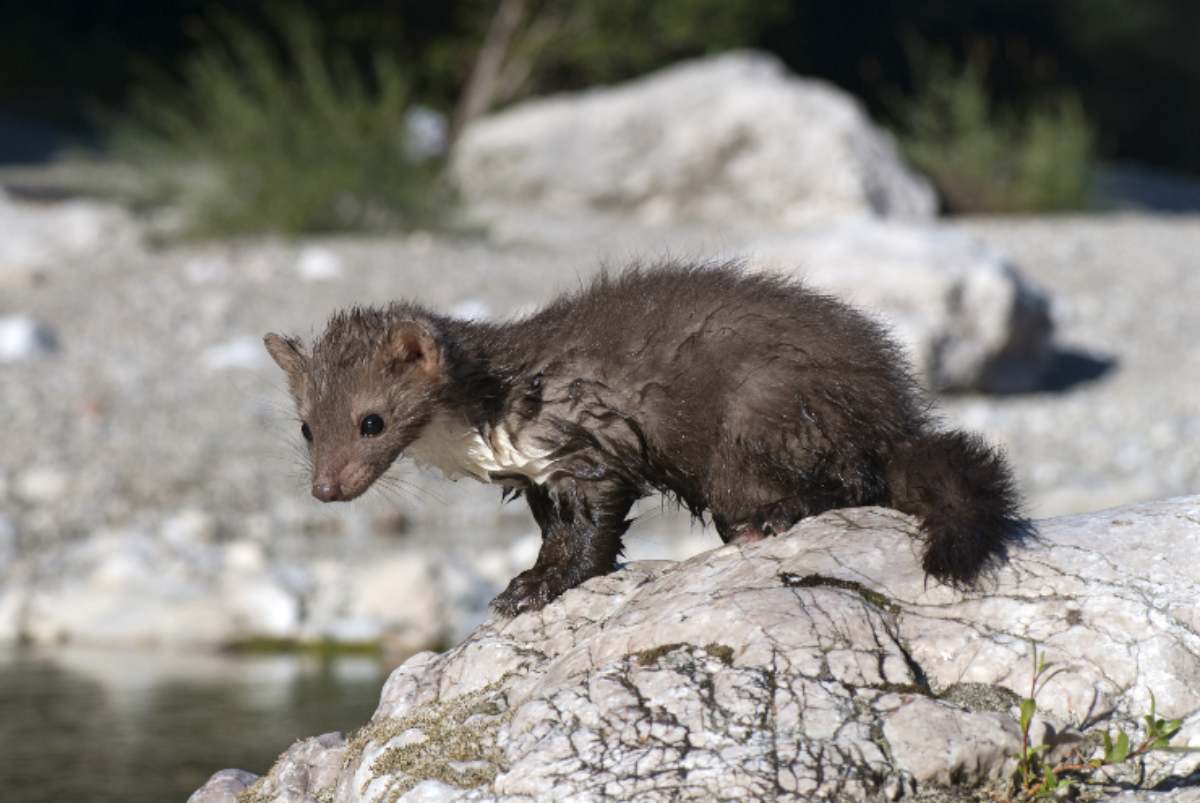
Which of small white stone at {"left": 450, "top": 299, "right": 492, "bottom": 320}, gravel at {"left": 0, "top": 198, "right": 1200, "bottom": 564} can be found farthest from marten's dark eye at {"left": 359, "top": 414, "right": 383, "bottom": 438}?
small white stone at {"left": 450, "top": 299, "right": 492, "bottom": 320}

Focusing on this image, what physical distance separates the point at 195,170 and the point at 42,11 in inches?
526

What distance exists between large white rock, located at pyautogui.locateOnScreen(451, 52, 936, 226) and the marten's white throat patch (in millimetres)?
12799

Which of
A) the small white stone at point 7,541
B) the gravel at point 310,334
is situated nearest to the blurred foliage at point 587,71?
the gravel at point 310,334

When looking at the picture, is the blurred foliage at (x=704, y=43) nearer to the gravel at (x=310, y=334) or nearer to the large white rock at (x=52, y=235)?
the gravel at (x=310, y=334)

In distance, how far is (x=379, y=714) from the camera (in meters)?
4.32

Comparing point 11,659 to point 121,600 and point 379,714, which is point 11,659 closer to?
point 121,600

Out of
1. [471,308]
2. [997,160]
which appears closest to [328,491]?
[471,308]

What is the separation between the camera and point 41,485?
10.5 meters

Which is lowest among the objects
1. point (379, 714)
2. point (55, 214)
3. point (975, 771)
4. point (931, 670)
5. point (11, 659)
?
point (975, 771)

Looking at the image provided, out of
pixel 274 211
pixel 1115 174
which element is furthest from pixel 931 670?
pixel 1115 174

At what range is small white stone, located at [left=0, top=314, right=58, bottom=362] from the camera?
12742mm

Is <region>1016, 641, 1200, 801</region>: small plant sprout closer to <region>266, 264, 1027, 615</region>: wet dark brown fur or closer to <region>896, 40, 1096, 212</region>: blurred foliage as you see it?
<region>266, 264, 1027, 615</region>: wet dark brown fur

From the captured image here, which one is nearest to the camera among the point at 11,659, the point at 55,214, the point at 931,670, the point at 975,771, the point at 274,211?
the point at 975,771

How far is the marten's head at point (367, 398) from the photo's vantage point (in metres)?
4.59
